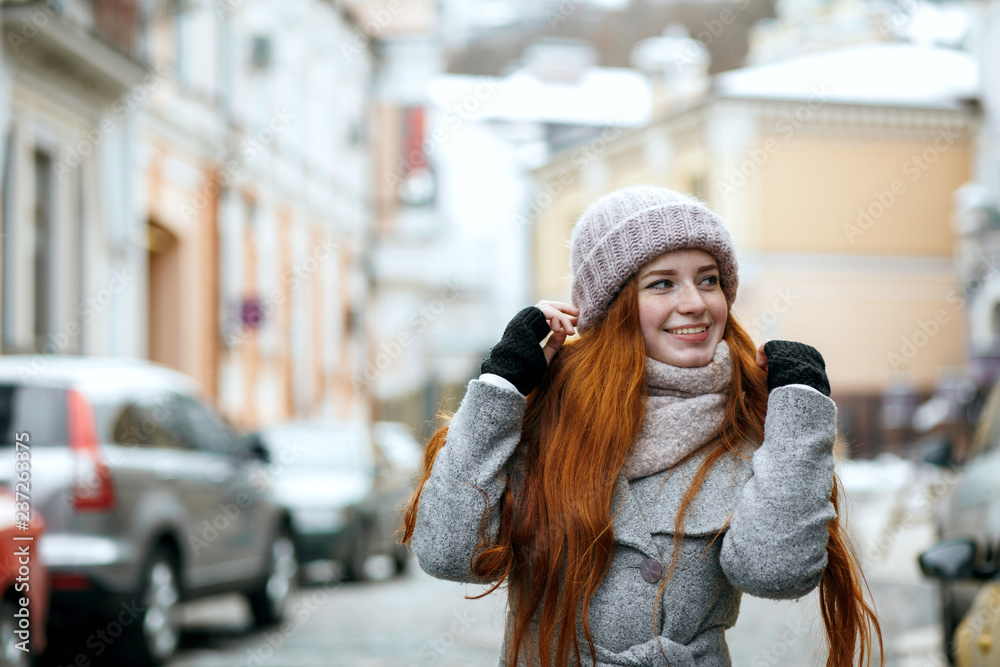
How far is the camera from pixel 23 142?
1450cm

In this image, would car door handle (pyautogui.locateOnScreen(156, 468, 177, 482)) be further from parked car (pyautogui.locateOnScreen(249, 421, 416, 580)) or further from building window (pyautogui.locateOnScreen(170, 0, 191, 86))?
building window (pyautogui.locateOnScreen(170, 0, 191, 86))

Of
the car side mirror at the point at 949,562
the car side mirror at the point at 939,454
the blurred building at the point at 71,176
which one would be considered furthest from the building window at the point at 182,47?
the car side mirror at the point at 949,562

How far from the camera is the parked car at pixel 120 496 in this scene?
7.01 meters

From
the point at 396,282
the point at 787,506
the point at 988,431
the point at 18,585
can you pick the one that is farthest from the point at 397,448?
the point at 396,282

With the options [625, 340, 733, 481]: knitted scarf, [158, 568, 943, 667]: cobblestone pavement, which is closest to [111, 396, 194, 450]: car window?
[158, 568, 943, 667]: cobblestone pavement

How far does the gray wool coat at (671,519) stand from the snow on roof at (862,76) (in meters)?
27.4

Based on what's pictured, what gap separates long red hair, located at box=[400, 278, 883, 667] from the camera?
101 inches

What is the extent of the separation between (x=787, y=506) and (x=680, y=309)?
47 cm

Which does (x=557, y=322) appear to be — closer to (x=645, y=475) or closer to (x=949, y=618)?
(x=645, y=475)

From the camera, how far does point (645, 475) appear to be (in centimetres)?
266

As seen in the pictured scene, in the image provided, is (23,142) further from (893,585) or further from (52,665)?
(893,585)

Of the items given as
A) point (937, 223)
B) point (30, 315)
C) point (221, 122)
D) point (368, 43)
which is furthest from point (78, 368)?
point (937, 223)

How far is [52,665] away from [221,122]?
14.7 m

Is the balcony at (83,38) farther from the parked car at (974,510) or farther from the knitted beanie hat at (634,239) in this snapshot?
the knitted beanie hat at (634,239)
